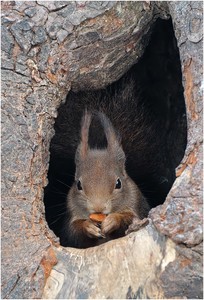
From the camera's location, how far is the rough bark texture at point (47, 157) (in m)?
1.66

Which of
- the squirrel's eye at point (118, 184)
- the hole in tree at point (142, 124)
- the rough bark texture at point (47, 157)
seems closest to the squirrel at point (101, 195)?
the squirrel's eye at point (118, 184)

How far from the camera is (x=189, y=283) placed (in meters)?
1.63

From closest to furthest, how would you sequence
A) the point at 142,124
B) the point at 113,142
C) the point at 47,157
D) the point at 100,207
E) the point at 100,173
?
1. the point at 47,157
2. the point at 100,207
3. the point at 100,173
4. the point at 113,142
5. the point at 142,124

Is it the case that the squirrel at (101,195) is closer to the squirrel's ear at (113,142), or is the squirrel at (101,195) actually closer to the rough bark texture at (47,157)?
the squirrel's ear at (113,142)

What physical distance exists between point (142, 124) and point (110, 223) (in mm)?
647

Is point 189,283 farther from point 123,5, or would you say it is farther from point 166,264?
point 123,5

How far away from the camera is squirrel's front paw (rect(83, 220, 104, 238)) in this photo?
2.12 meters

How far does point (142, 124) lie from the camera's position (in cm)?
264

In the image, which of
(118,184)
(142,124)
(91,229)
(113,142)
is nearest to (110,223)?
(91,229)

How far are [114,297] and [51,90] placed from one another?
2.33 feet

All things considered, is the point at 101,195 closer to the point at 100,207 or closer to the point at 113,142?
the point at 100,207

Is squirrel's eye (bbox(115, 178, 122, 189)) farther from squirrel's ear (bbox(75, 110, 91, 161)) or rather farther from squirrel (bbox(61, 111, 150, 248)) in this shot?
squirrel's ear (bbox(75, 110, 91, 161))

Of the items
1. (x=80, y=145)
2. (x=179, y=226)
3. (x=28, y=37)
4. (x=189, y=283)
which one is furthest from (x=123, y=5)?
(x=189, y=283)

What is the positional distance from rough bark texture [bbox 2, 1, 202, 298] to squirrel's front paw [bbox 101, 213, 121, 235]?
0.32m
